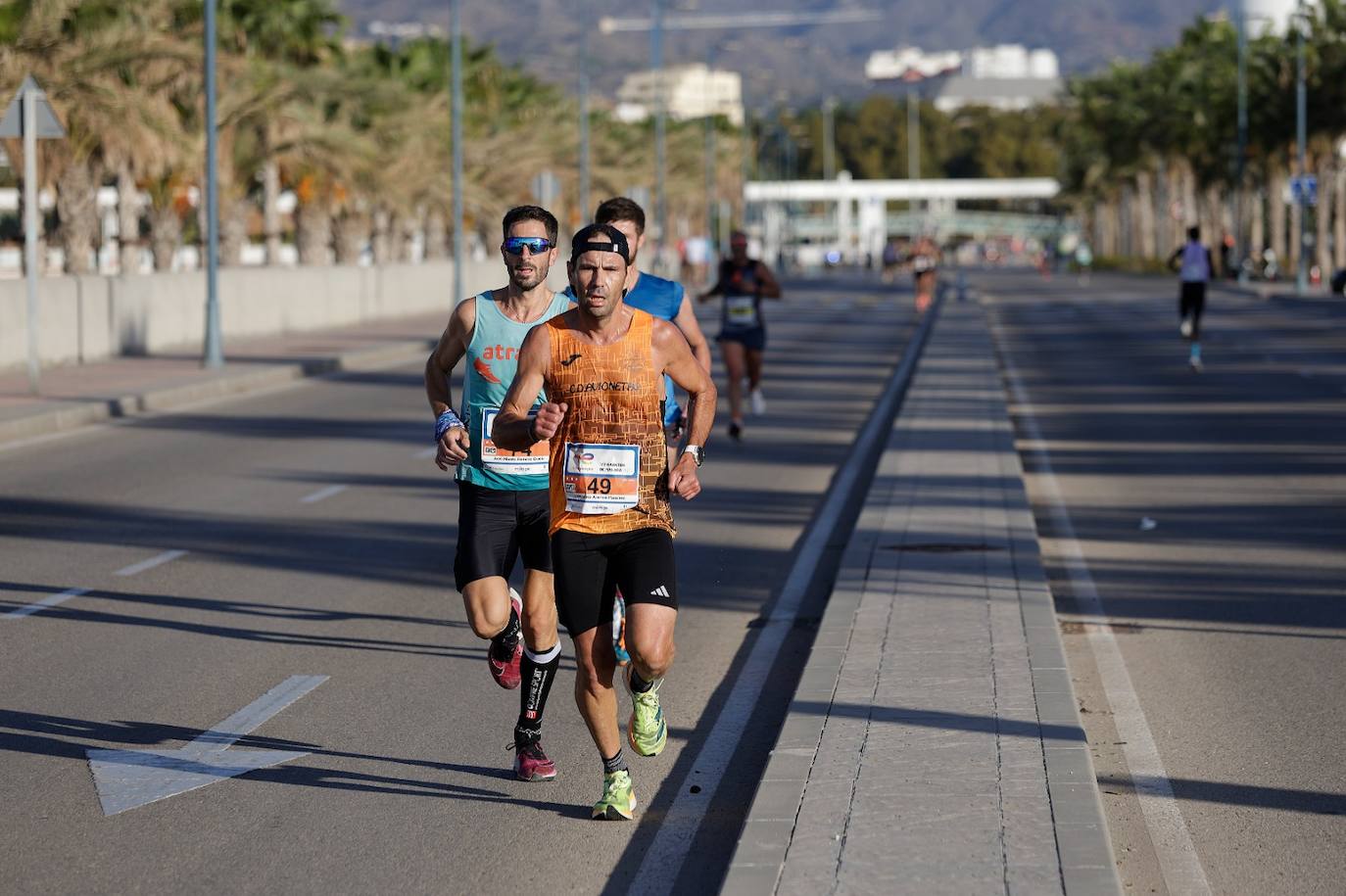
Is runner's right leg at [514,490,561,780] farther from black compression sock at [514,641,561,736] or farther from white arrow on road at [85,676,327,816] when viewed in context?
white arrow on road at [85,676,327,816]

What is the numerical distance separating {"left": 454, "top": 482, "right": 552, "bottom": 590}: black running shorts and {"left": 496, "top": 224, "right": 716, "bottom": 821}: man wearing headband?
0.71 metres

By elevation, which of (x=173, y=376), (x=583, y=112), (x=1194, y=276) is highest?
(x=583, y=112)

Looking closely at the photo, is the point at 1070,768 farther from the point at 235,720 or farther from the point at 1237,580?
the point at 1237,580

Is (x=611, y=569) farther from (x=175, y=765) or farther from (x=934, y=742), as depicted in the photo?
(x=175, y=765)

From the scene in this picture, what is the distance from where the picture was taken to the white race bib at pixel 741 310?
20.1 metres

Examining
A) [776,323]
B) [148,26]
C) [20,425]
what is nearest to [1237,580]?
[20,425]

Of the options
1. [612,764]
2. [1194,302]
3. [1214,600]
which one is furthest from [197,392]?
[612,764]

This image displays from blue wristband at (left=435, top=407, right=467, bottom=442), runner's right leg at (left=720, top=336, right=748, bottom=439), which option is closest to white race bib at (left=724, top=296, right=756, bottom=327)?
runner's right leg at (left=720, top=336, right=748, bottom=439)

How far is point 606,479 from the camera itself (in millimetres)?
6648

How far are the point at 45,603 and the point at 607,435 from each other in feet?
17.9

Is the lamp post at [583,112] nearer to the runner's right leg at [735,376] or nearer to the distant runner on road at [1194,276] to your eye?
the distant runner on road at [1194,276]

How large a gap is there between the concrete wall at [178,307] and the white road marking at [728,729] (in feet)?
50.1

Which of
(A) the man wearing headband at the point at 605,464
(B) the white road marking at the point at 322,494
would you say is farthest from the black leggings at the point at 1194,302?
(A) the man wearing headband at the point at 605,464

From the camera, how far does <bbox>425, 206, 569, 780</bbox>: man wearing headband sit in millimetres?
7387
